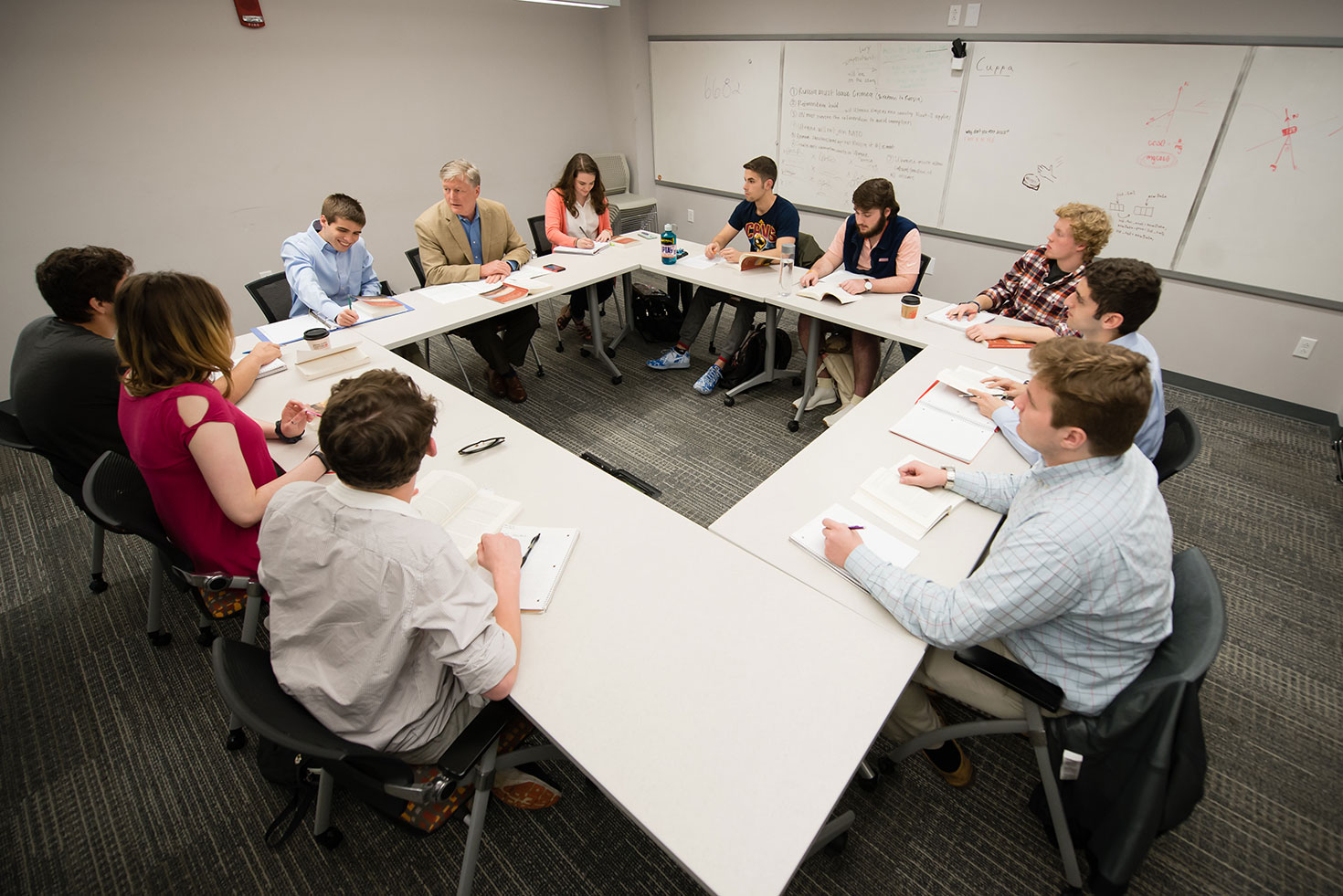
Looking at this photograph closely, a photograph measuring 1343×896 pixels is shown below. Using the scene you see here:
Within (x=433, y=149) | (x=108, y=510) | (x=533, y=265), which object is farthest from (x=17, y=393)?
(x=433, y=149)

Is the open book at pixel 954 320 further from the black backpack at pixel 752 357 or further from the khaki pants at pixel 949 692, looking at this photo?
the khaki pants at pixel 949 692

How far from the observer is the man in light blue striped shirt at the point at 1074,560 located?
3.91ft

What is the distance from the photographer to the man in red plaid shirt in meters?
2.46

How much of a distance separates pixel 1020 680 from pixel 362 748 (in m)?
1.36

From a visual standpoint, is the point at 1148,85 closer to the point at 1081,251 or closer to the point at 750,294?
the point at 1081,251

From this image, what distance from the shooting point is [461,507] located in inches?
65.1

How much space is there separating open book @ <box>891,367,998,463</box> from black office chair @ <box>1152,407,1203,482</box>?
495 mm

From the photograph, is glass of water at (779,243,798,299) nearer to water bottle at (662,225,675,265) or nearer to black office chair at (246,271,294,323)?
water bottle at (662,225,675,265)

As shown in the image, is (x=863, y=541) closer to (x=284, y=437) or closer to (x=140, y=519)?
(x=284, y=437)

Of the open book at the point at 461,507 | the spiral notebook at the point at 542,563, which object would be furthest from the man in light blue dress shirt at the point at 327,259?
the spiral notebook at the point at 542,563

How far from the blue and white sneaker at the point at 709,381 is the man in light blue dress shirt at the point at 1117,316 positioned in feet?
A: 6.20

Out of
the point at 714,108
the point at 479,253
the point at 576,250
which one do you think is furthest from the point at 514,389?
the point at 714,108

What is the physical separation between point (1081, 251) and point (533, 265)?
2.83 metres

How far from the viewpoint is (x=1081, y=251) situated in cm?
251
